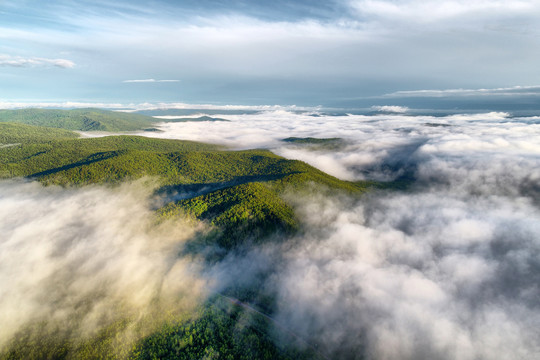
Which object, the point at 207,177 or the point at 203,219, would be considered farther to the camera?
the point at 207,177

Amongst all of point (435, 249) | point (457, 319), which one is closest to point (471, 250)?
point (435, 249)

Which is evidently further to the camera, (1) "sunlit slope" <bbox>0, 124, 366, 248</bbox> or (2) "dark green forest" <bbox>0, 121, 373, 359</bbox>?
(1) "sunlit slope" <bbox>0, 124, 366, 248</bbox>

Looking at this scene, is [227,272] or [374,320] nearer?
[374,320]

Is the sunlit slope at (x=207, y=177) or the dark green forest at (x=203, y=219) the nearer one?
the dark green forest at (x=203, y=219)

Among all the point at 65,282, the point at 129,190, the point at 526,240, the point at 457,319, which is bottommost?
the point at 457,319

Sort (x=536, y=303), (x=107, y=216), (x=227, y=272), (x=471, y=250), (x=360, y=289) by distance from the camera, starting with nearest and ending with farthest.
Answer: (x=536, y=303) → (x=360, y=289) → (x=227, y=272) → (x=471, y=250) → (x=107, y=216)

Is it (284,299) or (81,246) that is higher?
(81,246)

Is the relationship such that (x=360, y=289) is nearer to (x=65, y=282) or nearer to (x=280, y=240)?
(x=280, y=240)

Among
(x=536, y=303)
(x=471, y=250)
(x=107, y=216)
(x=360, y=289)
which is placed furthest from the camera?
(x=107, y=216)

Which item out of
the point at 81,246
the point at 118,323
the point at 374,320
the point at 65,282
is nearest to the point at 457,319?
the point at 374,320

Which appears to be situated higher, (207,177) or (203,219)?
(207,177)
